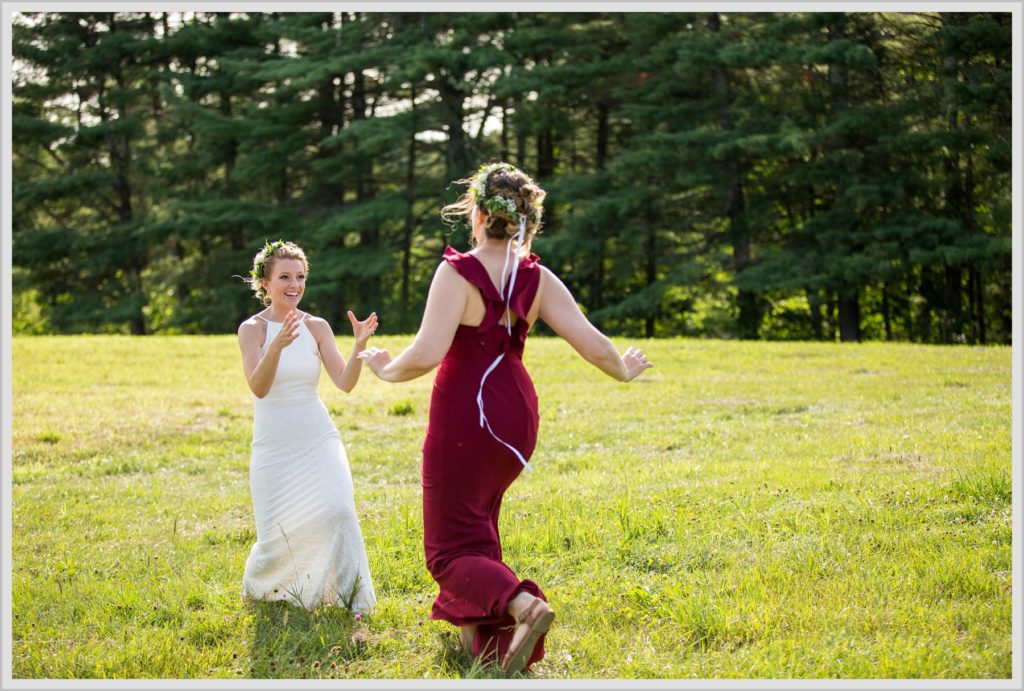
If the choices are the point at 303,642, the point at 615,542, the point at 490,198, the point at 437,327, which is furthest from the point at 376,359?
the point at 615,542

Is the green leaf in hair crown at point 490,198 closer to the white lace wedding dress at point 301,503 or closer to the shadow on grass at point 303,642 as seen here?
the white lace wedding dress at point 301,503

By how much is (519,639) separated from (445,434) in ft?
3.27

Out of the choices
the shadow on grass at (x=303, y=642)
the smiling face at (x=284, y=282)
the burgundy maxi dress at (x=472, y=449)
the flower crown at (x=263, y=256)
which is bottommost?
the shadow on grass at (x=303, y=642)

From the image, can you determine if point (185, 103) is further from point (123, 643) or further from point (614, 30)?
point (123, 643)

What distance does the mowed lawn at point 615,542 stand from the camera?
199 inches

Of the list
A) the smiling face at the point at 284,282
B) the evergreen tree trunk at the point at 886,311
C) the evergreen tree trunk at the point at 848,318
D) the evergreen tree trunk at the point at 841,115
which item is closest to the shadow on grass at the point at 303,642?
the smiling face at the point at 284,282

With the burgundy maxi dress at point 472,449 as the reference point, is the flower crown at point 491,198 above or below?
above

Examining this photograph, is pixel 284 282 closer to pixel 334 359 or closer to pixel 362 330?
pixel 334 359

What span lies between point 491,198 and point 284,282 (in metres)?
1.72

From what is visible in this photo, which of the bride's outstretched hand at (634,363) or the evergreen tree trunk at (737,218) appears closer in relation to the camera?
the bride's outstretched hand at (634,363)

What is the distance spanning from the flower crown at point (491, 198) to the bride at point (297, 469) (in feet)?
3.50

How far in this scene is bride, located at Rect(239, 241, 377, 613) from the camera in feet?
19.0

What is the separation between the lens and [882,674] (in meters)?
4.67

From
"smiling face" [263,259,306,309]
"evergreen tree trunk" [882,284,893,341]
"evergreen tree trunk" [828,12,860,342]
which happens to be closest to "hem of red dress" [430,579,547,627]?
"smiling face" [263,259,306,309]
